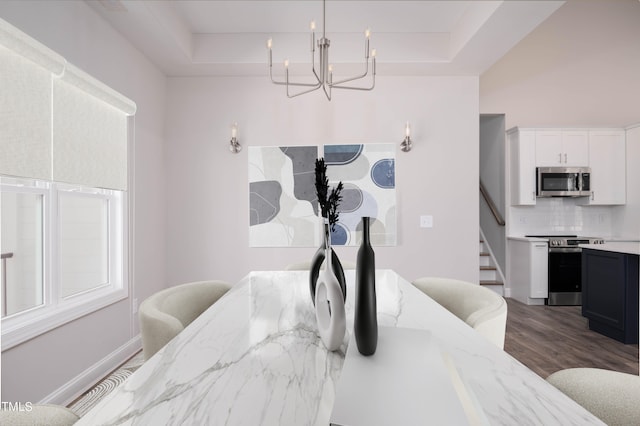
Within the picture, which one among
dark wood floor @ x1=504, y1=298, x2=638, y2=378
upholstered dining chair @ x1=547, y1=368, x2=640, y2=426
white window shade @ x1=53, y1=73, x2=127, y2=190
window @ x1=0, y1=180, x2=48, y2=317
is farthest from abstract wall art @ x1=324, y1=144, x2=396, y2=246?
upholstered dining chair @ x1=547, y1=368, x2=640, y2=426

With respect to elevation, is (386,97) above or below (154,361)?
above

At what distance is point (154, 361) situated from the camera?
782 millimetres

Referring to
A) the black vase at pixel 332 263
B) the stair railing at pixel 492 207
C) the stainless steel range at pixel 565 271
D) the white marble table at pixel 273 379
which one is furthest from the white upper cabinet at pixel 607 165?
the black vase at pixel 332 263

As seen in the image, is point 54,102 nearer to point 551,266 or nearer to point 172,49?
point 172,49

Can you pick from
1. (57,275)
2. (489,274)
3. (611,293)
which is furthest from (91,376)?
(489,274)

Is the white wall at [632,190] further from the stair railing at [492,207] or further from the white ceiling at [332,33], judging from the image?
the white ceiling at [332,33]

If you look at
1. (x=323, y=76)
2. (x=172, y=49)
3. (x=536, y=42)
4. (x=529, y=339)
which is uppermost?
(x=536, y=42)

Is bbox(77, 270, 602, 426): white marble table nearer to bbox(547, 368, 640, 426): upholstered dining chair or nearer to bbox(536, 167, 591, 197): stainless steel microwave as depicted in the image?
bbox(547, 368, 640, 426): upholstered dining chair

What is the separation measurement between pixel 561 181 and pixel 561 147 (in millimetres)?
492

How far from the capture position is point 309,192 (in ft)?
11.2

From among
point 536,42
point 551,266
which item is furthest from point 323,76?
point 536,42

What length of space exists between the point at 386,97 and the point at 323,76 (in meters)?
1.74

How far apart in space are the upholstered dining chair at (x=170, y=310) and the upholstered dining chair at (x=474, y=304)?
3.53ft

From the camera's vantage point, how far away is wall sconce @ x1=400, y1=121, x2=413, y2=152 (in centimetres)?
334
